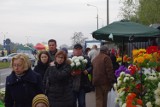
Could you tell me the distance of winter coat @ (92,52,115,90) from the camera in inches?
397

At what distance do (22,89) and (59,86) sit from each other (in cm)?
175

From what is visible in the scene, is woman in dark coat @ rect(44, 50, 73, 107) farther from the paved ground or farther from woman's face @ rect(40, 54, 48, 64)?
the paved ground

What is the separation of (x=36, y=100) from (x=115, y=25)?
16.7 feet

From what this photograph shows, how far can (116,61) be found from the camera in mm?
15703

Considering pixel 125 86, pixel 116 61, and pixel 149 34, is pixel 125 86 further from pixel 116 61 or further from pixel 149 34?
pixel 116 61

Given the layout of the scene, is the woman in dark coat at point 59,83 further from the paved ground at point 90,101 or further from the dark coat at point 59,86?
the paved ground at point 90,101

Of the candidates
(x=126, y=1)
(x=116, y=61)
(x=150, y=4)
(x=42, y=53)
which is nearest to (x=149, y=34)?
(x=42, y=53)

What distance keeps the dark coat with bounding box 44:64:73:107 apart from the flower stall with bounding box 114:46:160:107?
1.25 metres

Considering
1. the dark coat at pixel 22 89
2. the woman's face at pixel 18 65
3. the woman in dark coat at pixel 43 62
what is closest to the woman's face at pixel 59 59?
the woman in dark coat at pixel 43 62

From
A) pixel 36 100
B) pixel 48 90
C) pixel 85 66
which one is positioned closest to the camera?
pixel 36 100

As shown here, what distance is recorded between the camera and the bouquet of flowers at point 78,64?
28.8ft

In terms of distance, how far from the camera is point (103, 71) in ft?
33.3

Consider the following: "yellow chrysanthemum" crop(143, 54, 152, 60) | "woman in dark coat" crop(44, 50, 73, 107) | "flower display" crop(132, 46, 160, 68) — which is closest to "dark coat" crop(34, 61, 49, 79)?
"woman in dark coat" crop(44, 50, 73, 107)

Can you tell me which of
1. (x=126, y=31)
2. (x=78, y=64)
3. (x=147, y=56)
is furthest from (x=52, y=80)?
(x=126, y=31)
